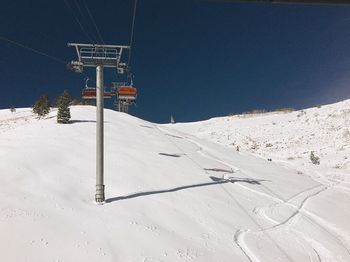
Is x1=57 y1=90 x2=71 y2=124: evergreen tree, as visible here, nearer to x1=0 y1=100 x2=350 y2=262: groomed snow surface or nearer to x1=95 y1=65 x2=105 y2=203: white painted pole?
x1=0 y1=100 x2=350 y2=262: groomed snow surface

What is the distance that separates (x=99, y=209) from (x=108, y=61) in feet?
18.4

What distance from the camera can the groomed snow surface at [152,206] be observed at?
411 inches

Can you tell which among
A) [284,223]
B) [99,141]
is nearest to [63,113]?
[99,141]

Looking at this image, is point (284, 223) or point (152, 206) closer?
point (152, 206)

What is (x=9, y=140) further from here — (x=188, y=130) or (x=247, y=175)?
(x=188, y=130)

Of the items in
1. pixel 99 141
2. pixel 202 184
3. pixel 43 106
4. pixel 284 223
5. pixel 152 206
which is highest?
pixel 43 106

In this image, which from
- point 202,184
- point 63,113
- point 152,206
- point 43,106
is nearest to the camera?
point 152,206

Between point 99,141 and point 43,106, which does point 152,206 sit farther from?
point 43,106

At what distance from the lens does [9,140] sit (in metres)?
20.0

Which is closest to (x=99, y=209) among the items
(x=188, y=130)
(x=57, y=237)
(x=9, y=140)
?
(x=57, y=237)

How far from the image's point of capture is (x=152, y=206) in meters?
13.8

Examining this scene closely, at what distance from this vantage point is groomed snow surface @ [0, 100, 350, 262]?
34.2 ft

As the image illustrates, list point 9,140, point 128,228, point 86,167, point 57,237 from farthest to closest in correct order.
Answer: point 9,140 < point 86,167 < point 128,228 < point 57,237

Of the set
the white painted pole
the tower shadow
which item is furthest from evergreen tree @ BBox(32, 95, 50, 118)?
the white painted pole
